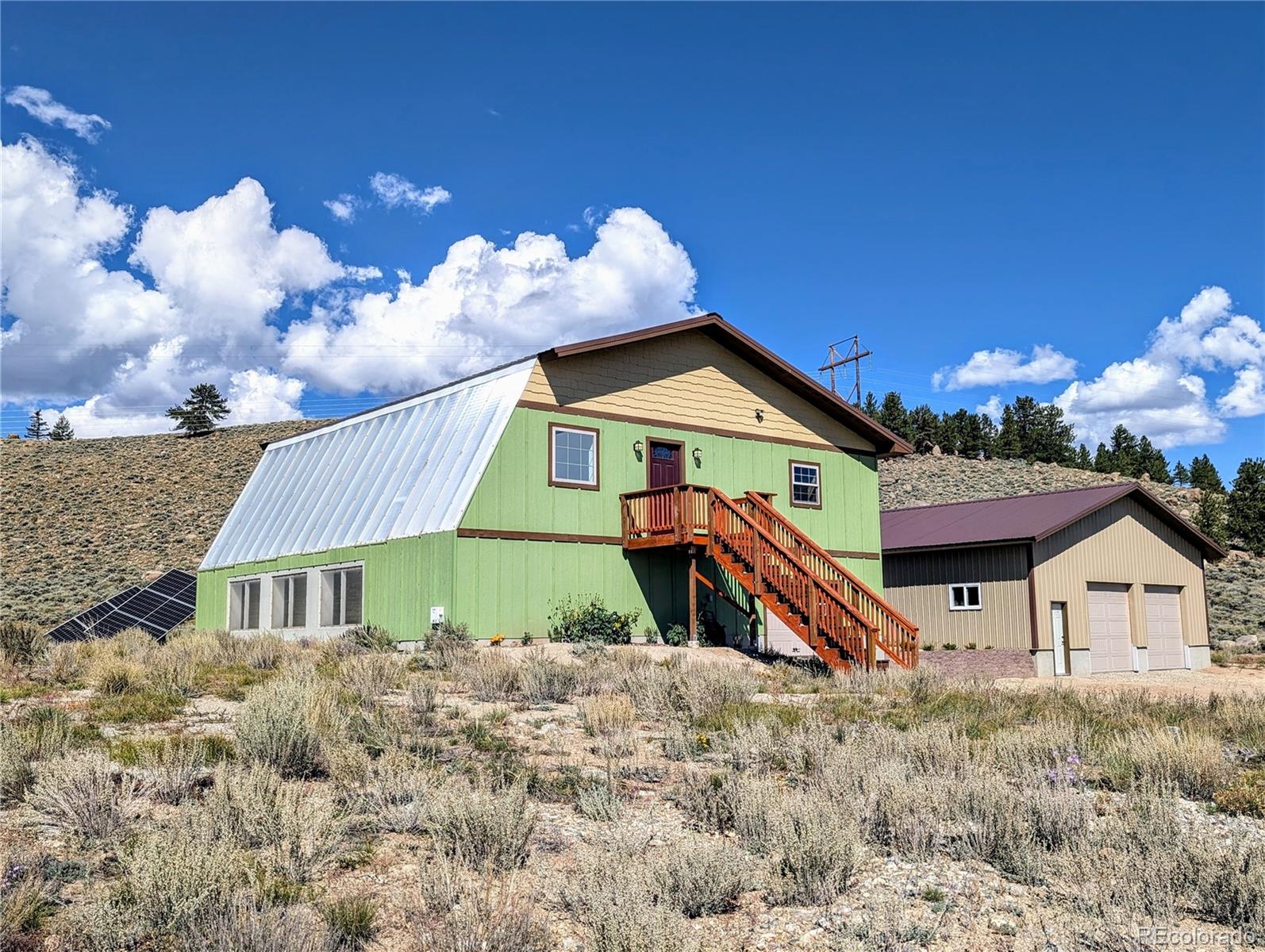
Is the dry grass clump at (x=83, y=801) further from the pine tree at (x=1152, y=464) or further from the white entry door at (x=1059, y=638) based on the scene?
the pine tree at (x=1152, y=464)

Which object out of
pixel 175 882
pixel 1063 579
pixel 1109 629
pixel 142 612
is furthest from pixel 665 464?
pixel 175 882

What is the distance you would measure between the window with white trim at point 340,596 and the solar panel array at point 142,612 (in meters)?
5.47

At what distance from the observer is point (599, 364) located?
73.8 feet

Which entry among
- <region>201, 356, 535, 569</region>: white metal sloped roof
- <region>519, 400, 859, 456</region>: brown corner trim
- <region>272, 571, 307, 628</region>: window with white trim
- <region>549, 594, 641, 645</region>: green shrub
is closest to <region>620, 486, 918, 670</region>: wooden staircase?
<region>549, 594, 641, 645</region>: green shrub

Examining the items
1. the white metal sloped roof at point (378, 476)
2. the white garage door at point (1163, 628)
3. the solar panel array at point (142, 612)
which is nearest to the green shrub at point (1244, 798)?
the white metal sloped roof at point (378, 476)

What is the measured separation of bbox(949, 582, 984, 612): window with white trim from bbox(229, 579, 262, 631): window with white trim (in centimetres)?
1660

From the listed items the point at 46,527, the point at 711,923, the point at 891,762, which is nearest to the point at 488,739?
the point at 891,762

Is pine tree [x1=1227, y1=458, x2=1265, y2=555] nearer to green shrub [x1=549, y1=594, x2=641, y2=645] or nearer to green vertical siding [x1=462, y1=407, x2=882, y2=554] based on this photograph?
green vertical siding [x1=462, y1=407, x2=882, y2=554]

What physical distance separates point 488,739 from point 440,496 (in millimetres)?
11167

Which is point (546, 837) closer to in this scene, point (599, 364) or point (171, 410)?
point (599, 364)

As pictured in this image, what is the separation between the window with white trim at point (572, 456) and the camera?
21.5m

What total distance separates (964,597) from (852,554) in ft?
11.1

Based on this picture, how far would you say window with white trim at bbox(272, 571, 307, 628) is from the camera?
24.0m

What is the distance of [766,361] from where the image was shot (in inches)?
978
